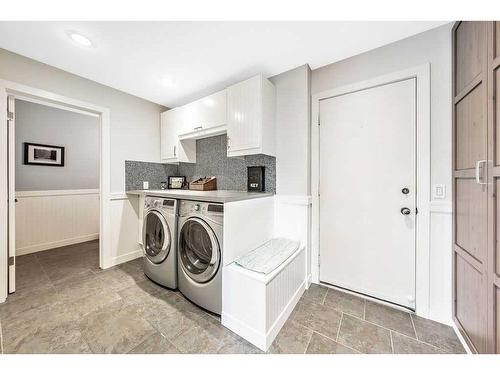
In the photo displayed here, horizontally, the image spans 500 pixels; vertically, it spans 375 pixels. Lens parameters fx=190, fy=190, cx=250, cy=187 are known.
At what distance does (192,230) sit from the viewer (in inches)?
68.2

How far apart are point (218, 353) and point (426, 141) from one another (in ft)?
6.93

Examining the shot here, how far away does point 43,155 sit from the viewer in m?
3.04

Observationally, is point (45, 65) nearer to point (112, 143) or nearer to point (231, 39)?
point (112, 143)

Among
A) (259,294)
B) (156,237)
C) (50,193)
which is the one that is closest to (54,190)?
(50,193)

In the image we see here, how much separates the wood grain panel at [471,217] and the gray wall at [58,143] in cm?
498

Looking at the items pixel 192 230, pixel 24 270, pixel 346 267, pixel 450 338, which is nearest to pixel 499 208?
pixel 450 338

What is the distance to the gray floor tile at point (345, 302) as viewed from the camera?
5.20ft

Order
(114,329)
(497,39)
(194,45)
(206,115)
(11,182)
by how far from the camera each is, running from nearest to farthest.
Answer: (497,39)
(114,329)
(194,45)
(11,182)
(206,115)

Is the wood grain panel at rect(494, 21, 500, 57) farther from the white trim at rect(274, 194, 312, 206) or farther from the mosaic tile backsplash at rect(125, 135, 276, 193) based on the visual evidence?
the mosaic tile backsplash at rect(125, 135, 276, 193)

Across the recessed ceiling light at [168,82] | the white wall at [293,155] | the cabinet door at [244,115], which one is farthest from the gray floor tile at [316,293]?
the recessed ceiling light at [168,82]

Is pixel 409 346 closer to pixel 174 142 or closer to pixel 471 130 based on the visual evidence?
pixel 471 130

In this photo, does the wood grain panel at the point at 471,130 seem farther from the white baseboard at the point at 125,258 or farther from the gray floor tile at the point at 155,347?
the white baseboard at the point at 125,258

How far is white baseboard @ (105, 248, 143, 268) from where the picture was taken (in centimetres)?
246

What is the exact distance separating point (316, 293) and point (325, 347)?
644 millimetres
